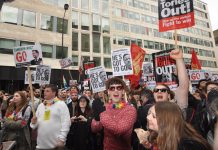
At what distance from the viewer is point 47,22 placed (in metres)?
28.1

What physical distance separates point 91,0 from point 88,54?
9019 millimetres

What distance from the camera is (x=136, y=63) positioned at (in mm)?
9445

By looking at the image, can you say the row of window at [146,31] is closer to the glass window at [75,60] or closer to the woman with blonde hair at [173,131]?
the glass window at [75,60]

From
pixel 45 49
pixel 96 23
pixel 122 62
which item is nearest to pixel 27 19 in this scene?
pixel 45 49

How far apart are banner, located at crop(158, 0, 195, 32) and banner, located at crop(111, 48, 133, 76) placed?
1.86 metres

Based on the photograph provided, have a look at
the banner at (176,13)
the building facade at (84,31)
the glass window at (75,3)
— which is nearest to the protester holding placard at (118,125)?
the banner at (176,13)

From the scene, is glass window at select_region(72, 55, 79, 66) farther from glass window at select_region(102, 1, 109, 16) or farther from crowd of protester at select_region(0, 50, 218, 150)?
crowd of protester at select_region(0, 50, 218, 150)

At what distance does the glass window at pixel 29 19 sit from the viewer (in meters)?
26.2

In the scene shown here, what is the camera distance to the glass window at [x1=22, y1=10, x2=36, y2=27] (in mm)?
26203

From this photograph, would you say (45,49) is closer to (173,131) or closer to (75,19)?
(75,19)

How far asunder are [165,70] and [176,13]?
2.08 m

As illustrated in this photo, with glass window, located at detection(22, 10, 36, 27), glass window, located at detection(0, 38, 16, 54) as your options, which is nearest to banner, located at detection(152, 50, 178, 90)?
glass window, located at detection(0, 38, 16, 54)

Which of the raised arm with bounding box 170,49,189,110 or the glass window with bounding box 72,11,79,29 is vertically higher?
the glass window with bounding box 72,11,79,29

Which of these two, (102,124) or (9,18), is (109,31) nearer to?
(9,18)
